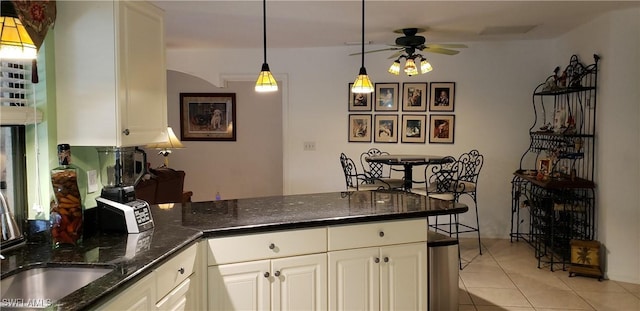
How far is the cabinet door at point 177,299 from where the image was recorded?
1.96 metres

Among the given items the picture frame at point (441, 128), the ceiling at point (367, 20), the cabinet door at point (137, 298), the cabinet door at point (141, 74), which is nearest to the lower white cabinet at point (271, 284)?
the cabinet door at point (137, 298)

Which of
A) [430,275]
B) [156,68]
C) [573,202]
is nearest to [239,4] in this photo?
[156,68]

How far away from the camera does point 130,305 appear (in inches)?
66.9

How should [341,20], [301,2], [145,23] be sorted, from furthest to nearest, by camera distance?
[341,20], [301,2], [145,23]

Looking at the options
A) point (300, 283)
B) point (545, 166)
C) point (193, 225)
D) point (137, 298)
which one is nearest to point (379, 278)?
point (300, 283)

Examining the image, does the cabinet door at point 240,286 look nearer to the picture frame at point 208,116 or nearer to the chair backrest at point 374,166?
the chair backrest at point 374,166

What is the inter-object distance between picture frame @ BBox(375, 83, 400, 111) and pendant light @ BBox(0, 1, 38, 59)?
449 centimetres

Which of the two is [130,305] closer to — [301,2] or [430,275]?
[430,275]

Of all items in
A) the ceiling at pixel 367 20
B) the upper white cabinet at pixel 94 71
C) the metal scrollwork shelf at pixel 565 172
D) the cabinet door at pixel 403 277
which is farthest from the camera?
the metal scrollwork shelf at pixel 565 172

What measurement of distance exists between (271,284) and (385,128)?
A: 12.3 feet

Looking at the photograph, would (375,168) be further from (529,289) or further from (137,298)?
(137,298)

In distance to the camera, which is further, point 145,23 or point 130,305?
point 145,23

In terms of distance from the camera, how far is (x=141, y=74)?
229 centimetres

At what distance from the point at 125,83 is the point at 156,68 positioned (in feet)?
0.97
